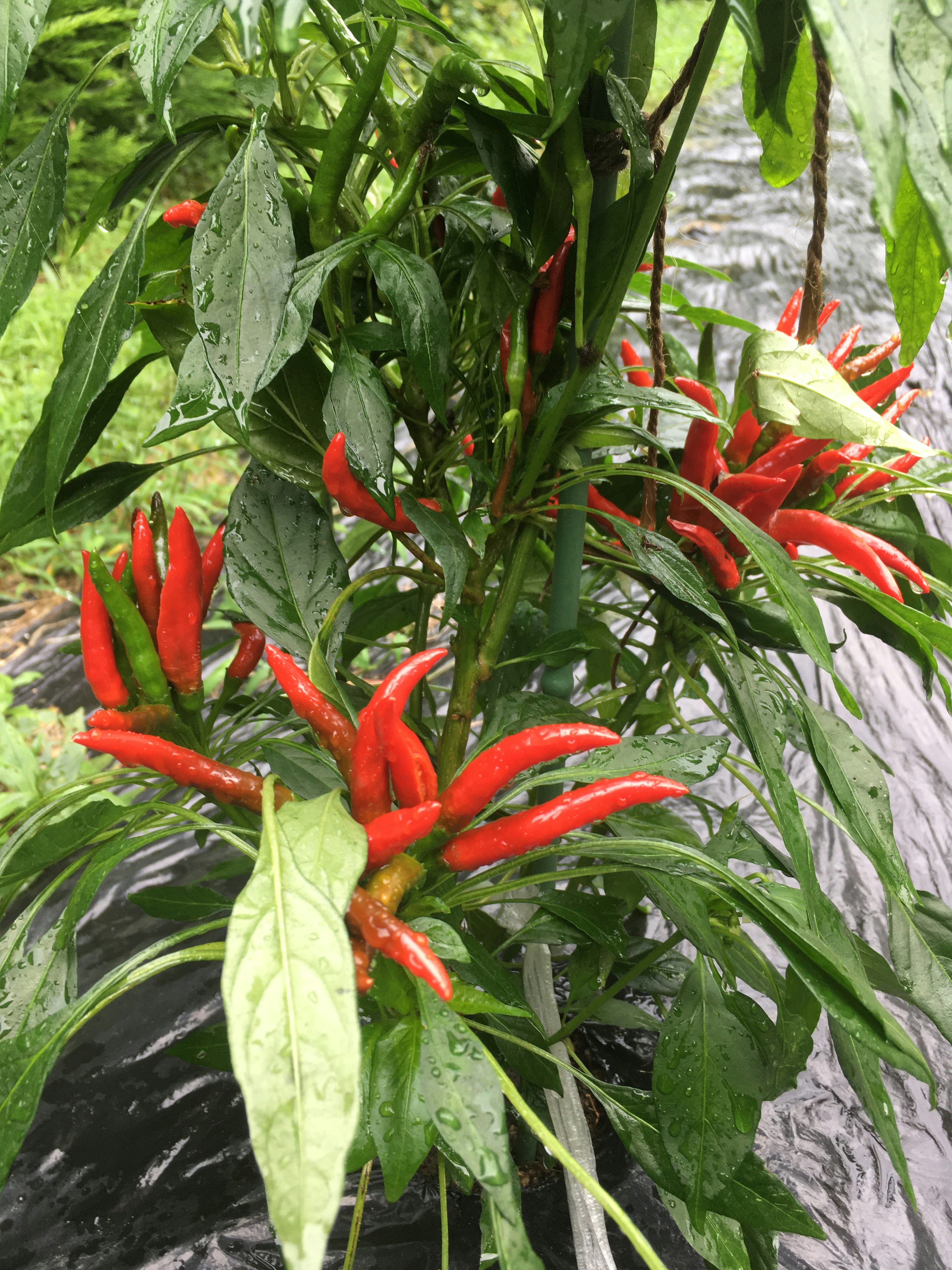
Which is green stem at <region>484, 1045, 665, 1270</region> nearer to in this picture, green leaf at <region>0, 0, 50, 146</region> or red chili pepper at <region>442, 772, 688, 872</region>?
red chili pepper at <region>442, 772, 688, 872</region>

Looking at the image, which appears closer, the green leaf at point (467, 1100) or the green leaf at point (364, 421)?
the green leaf at point (467, 1100)

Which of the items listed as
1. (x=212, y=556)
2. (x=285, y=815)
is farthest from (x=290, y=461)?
(x=285, y=815)

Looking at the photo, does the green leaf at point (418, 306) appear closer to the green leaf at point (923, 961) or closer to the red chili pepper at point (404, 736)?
the red chili pepper at point (404, 736)

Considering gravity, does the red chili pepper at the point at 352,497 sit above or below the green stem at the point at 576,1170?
above

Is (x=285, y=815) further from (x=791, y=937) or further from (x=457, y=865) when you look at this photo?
(x=791, y=937)

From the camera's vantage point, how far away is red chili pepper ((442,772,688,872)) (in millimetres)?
505

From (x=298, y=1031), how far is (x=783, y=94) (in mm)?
555

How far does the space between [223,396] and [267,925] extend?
0.25 meters

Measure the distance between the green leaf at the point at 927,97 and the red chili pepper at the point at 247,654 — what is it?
1.72ft

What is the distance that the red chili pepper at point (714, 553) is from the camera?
0.65 m

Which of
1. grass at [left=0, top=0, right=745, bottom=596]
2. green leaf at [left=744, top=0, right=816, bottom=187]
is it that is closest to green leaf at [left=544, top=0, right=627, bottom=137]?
green leaf at [left=744, top=0, right=816, bottom=187]

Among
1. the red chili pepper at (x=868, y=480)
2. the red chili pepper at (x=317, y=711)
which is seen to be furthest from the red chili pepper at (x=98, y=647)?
the red chili pepper at (x=868, y=480)

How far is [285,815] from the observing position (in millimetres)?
420

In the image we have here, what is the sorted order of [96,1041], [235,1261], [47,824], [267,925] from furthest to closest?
1. [96,1041]
2. [235,1261]
3. [47,824]
4. [267,925]
